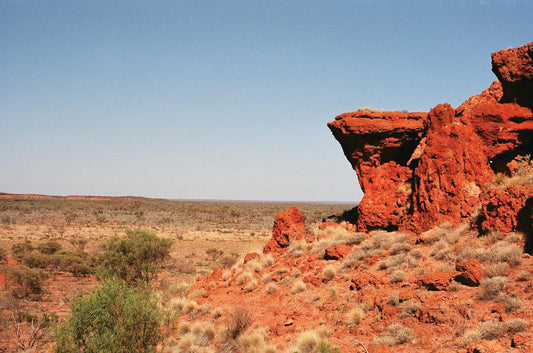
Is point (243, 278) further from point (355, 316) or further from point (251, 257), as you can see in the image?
point (355, 316)

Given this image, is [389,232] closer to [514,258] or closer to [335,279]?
[335,279]

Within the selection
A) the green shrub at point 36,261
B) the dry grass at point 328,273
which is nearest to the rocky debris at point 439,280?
the dry grass at point 328,273

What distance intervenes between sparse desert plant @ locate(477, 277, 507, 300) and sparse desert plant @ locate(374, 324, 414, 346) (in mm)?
1606

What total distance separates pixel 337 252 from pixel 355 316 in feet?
12.3

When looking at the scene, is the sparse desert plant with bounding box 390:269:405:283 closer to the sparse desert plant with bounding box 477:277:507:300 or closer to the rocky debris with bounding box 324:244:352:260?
the sparse desert plant with bounding box 477:277:507:300

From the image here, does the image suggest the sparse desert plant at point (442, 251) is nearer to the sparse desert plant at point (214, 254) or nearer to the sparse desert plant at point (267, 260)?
the sparse desert plant at point (267, 260)

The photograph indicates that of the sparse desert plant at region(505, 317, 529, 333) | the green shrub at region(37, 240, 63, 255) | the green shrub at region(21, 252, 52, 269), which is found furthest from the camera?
the green shrub at region(37, 240, 63, 255)

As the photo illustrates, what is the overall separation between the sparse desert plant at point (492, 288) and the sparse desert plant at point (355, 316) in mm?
2468

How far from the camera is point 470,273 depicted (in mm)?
7578

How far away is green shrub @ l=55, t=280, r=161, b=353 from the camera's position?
7.18m

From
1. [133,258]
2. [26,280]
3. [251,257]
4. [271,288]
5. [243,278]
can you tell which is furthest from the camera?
[26,280]

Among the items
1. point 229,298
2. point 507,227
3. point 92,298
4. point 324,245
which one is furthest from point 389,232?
point 92,298

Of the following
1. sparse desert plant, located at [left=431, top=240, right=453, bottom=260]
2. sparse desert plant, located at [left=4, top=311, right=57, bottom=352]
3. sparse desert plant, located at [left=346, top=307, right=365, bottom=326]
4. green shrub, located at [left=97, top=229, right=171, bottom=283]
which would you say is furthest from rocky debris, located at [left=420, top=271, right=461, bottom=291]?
green shrub, located at [left=97, top=229, right=171, bottom=283]

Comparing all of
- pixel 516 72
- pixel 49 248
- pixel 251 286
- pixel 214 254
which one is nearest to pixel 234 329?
pixel 251 286
